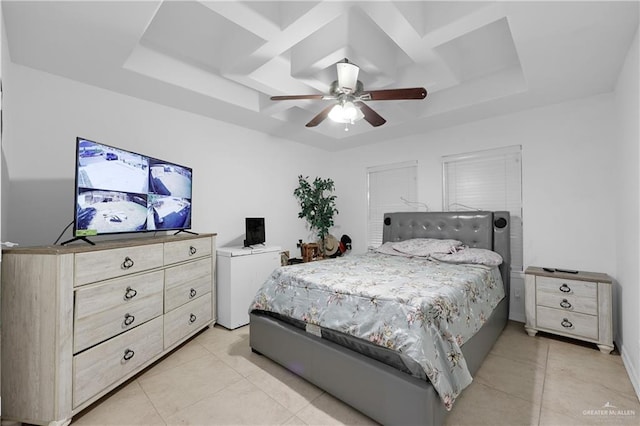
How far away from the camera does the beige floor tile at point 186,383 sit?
5.89 ft

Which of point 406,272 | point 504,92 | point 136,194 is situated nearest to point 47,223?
point 136,194

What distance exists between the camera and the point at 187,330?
2.53 meters

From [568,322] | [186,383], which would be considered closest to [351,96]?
[186,383]

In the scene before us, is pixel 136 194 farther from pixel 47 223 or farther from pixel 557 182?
pixel 557 182

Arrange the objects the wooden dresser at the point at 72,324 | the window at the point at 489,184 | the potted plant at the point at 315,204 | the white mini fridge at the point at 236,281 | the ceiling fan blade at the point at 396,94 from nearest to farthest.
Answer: the wooden dresser at the point at 72,324 < the ceiling fan blade at the point at 396,94 < the white mini fridge at the point at 236,281 < the window at the point at 489,184 < the potted plant at the point at 315,204

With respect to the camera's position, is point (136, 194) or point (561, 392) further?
point (136, 194)

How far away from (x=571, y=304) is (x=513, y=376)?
1062 mm

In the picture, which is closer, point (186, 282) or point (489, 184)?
point (186, 282)

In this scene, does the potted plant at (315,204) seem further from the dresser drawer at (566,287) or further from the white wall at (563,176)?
the dresser drawer at (566,287)

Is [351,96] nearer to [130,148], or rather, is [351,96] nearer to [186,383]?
[130,148]

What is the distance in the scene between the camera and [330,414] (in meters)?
1.67

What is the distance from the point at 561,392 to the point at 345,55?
2864mm

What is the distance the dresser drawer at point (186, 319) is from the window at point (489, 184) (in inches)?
126

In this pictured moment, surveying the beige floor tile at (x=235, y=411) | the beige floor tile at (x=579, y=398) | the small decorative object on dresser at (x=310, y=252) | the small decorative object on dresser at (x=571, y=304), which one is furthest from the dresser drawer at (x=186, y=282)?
the small decorative object on dresser at (x=571, y=304)
